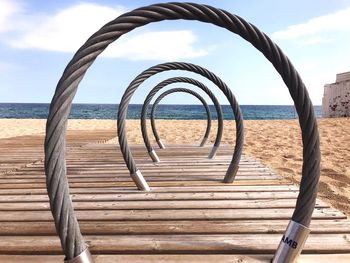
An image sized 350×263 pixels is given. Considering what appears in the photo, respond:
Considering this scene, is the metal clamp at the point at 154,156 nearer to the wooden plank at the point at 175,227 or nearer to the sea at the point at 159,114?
the wooden plank at the point at 175,227

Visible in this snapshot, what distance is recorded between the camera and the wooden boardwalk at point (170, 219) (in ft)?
4.36

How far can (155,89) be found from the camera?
348 cm

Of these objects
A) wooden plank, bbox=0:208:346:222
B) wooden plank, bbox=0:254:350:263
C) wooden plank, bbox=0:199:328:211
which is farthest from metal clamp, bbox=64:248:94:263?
wooden plank, bbox=0:199:328:211

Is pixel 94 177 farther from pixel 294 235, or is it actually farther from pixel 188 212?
pixel 294 235

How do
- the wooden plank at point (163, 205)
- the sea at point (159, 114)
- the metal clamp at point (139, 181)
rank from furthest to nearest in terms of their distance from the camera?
the sea at point (159, 114), the metal clamp at point (139, 181), the wooden plank at point (163, 205)

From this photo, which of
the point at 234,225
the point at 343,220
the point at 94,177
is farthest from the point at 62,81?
the point at 94,177

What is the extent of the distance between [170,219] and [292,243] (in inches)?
25.9

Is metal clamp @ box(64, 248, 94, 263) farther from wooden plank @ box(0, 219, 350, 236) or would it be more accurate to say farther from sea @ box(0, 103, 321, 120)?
sea @ box(0, 103, 321, 120)

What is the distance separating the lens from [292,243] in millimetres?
1174

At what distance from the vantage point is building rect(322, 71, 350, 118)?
65.3 feet

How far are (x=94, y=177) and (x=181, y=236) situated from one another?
1490mm

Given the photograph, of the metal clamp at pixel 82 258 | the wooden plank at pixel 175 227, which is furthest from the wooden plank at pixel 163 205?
the metal clamp at pixel 82 258

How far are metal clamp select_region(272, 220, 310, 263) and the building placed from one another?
67.7ft

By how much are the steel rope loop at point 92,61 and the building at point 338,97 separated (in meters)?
20.7
